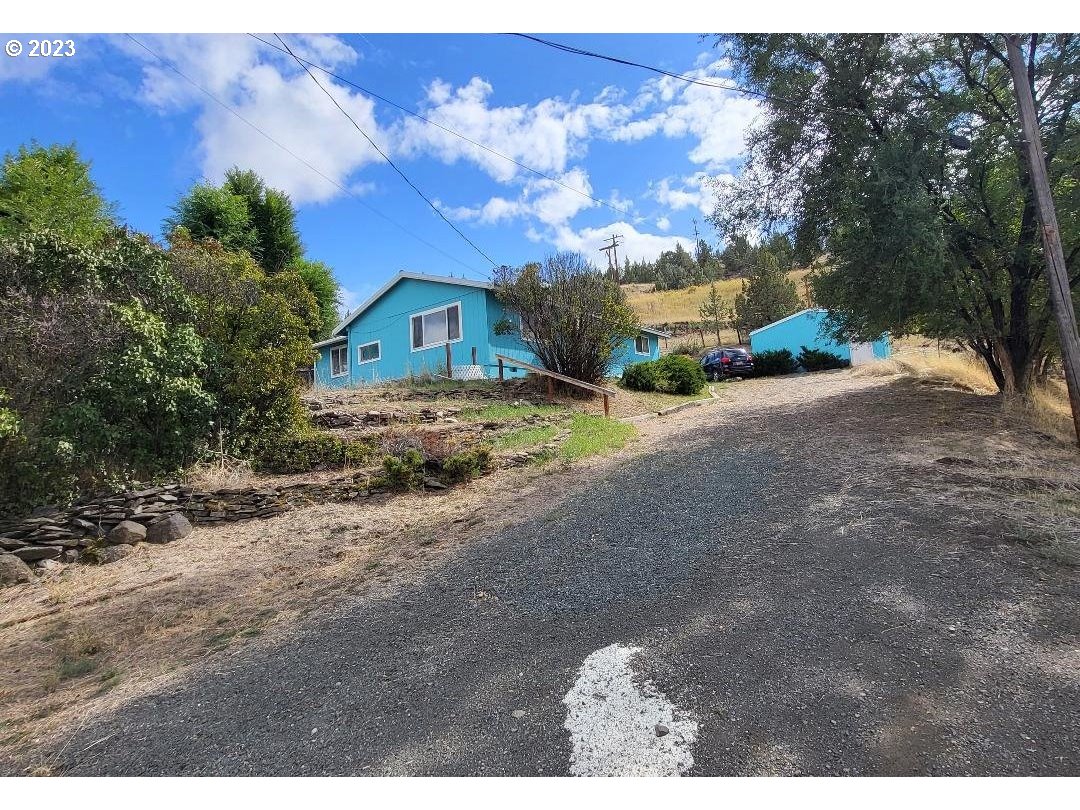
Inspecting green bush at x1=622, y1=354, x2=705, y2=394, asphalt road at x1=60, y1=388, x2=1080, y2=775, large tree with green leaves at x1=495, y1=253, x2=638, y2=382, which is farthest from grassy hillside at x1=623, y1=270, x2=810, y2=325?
asphalt road at x1=60, y1=388, x2=1080, y2=775

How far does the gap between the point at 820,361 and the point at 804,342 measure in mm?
2722

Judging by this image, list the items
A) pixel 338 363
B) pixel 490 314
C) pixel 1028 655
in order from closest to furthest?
pixel 1028 655 → pixel 490 314 → pixel 338 363

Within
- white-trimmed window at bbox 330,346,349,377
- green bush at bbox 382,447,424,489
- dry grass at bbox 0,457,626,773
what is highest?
white-trimmed window at bbox 330,346,349,377

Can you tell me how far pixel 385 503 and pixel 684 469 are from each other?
13.6ft

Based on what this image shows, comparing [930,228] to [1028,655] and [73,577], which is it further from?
[73,577]

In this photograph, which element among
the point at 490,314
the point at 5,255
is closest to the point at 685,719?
the point at 5,255

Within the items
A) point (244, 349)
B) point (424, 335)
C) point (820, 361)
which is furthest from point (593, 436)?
point (820, 361)

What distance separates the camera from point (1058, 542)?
3.76m

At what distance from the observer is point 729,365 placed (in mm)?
23422

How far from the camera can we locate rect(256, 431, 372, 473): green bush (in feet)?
25.8

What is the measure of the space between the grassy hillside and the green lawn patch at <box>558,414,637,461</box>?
43233 mm

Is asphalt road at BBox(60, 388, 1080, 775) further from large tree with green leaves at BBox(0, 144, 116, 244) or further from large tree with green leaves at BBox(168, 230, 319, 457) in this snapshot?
large tree with green leaves at BBox(0, 144, 116, 244)

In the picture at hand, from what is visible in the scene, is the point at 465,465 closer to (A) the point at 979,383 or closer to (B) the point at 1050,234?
(B) the point at 1050,234

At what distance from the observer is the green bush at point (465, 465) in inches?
287
